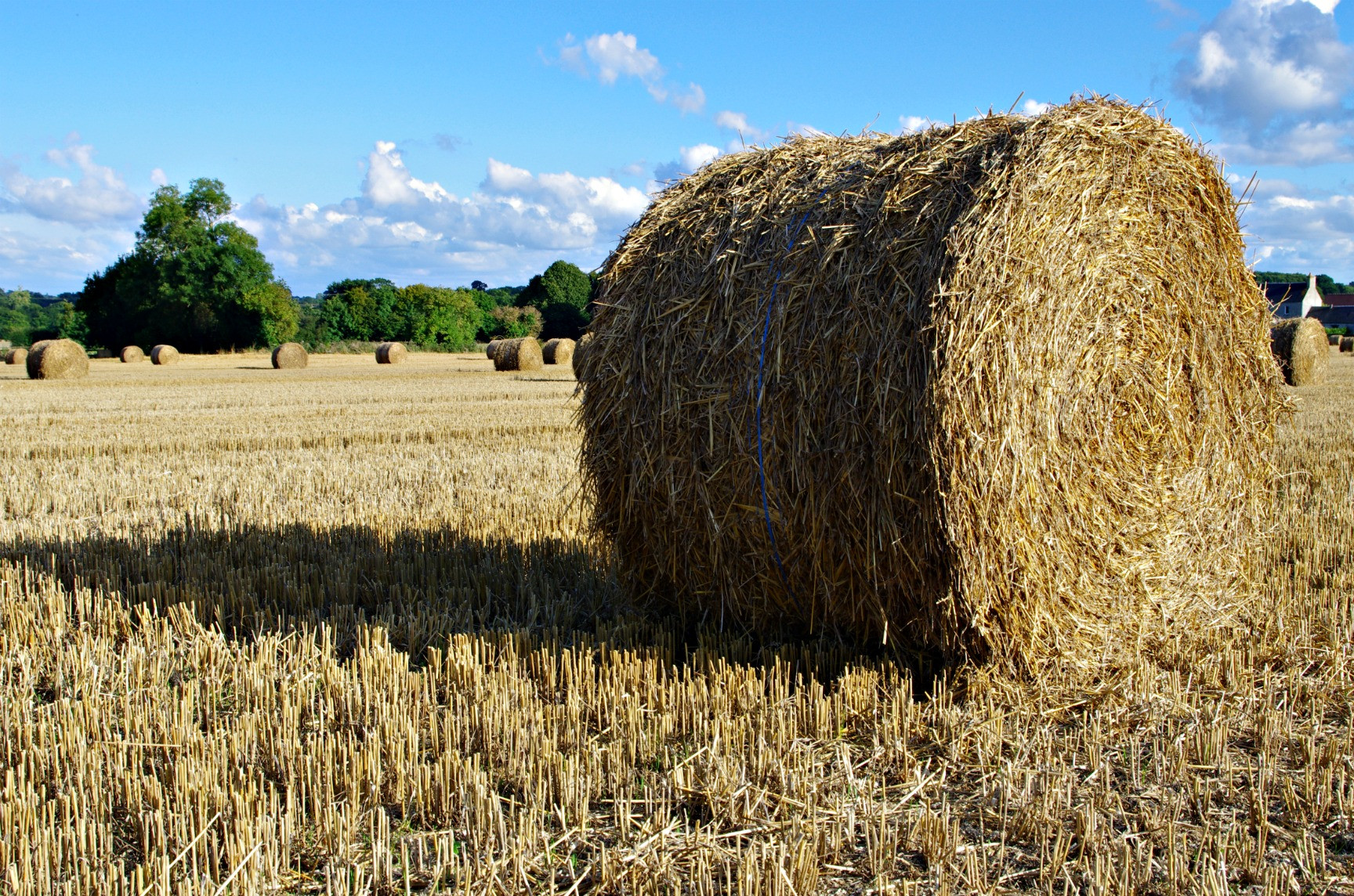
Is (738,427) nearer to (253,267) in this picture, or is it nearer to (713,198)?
(713,198)

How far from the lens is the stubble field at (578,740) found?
2617 mm

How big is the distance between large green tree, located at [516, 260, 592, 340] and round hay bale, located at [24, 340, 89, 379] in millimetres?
→ 36895

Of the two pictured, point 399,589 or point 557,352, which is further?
point 557,352

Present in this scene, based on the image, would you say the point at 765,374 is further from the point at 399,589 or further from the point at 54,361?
the point at 54,361

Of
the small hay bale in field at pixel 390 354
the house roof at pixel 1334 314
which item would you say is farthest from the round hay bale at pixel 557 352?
the house roof at pixel 1334 314

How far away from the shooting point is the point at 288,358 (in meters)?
33.9

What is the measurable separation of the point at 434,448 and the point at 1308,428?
951 centimetres

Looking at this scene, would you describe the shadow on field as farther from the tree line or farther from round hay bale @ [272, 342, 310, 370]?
the tree line

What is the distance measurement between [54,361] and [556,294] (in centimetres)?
4635

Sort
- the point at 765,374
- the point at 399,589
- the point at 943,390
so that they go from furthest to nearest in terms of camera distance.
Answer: the point at 399,589 → the point at 765,374 → the point at 943,390

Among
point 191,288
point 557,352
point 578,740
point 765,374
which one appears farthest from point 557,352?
point 191,288

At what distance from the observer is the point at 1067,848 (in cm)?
264

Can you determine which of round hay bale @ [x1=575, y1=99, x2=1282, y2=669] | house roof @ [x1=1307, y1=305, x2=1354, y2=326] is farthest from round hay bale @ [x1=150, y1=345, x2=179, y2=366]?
house roof @ [x1=1307, y1=305, x2=1354, y2=326]

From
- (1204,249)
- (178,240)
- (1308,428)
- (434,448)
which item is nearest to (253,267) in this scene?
(178,240)
